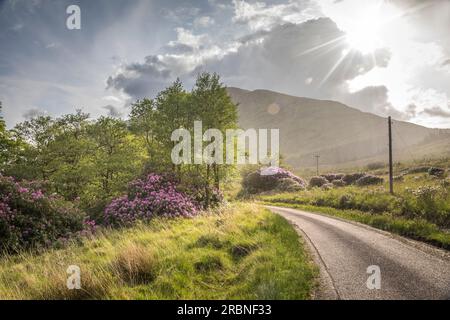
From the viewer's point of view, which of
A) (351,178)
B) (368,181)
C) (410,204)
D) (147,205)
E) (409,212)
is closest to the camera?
(409,212)

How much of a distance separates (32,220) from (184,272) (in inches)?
448

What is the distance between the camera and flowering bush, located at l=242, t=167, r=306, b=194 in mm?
55000

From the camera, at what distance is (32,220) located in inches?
624

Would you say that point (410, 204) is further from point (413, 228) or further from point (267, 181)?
point (267, 181)

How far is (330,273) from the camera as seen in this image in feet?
30.3

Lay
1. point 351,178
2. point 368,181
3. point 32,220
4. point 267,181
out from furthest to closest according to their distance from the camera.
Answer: point 267,181 < point 351,178 < point 368,181 < point 32,220

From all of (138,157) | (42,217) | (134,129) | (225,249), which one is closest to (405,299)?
(225,249)

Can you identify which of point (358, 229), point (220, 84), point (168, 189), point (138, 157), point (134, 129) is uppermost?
point (220, 84)

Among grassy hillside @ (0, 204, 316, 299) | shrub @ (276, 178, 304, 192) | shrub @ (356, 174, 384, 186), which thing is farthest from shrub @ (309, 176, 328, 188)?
grassy hillside @ (0, 204, 316, 299)

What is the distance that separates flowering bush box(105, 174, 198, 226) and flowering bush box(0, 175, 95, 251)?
2.23 meters

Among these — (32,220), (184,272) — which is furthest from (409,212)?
(32,220)
